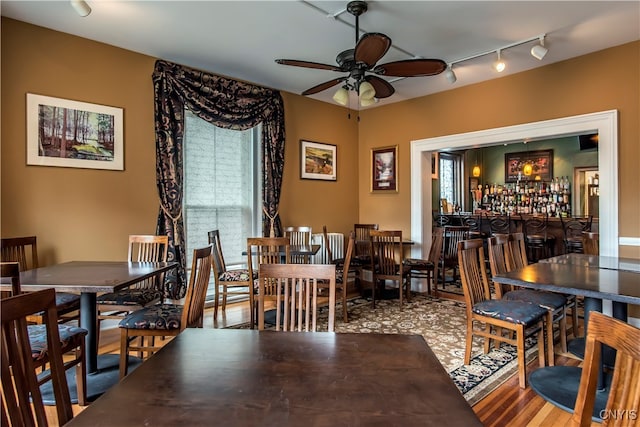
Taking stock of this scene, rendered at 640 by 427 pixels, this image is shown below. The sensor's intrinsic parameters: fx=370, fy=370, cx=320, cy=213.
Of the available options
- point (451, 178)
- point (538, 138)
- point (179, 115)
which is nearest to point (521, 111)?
point (538, 138)

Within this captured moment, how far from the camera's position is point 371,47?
2588mm

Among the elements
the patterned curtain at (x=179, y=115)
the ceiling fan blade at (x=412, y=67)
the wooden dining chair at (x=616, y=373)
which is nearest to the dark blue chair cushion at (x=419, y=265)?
the ceiling fan blade at (x=412, y=67)

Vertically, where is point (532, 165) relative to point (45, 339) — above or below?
above

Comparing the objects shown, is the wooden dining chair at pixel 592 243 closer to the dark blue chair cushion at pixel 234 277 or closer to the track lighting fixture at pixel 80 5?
the dark blue chair cushion at pixel 234 277

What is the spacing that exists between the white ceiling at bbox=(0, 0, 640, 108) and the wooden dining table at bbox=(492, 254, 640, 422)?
2.19 m

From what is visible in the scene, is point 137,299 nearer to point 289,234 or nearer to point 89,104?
point 89,104

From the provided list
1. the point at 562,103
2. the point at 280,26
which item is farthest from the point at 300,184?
the point at 562,103

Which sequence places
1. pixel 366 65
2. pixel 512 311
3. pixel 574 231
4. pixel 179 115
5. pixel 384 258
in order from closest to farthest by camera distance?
pixel 512 311
pixel 366 65
pixel 179 115
pixel 384 258
pixel 574 231

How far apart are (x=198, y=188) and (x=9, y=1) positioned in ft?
7.89

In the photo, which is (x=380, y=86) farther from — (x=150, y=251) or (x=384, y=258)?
(x=150, y=251)

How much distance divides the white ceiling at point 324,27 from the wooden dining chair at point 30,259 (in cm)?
198

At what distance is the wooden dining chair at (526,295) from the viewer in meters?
2.87

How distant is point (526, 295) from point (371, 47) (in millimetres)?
2402

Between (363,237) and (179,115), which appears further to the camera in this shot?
(363,237)
